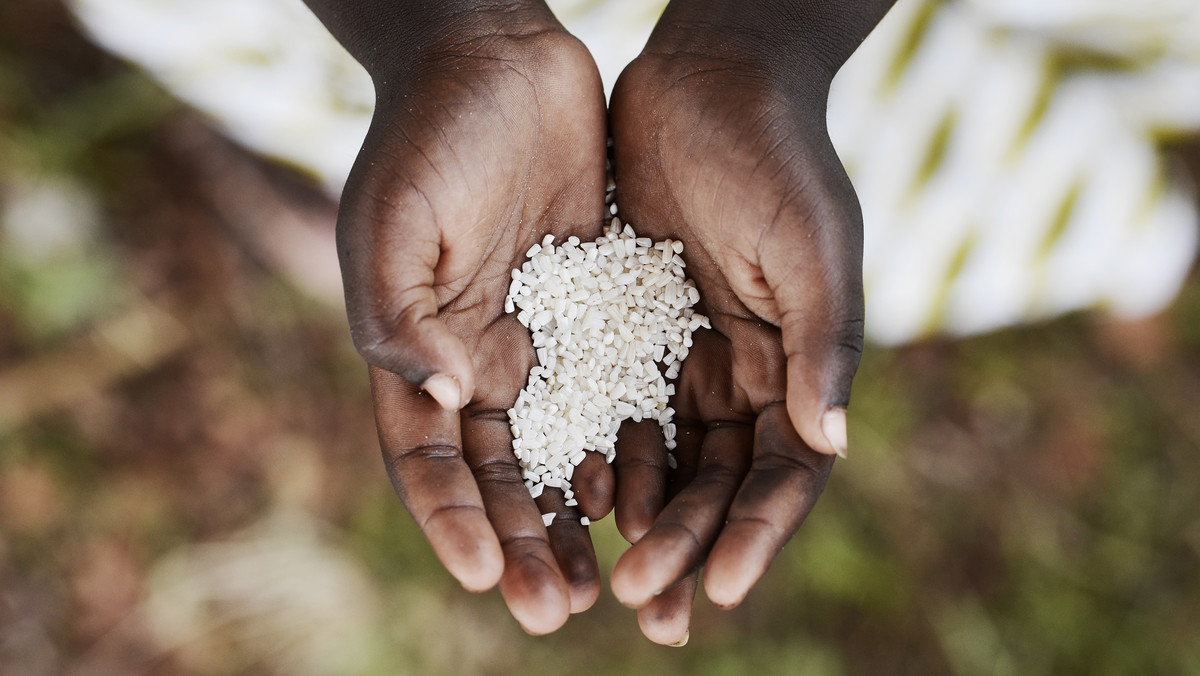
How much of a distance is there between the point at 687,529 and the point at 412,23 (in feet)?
3.93

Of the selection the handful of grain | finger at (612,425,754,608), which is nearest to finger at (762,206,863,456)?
finger at (612,425,754,608)

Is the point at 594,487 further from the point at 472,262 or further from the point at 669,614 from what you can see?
the point at 472,262

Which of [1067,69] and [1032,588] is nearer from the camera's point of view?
[1067,69]

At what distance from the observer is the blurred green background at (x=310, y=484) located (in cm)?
259

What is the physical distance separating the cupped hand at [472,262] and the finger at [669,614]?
12 cm

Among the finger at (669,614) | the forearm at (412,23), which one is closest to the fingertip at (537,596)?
the finger at (669,614)

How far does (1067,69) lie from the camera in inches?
88.0

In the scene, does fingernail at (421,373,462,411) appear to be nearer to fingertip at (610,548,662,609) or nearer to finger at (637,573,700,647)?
fingertip at (610,548,662,609)

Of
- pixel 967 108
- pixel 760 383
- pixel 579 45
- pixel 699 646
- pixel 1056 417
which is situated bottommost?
pixel 699 646

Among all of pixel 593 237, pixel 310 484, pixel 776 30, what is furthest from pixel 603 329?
pixel 310 484

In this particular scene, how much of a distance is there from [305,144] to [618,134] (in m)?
0.91

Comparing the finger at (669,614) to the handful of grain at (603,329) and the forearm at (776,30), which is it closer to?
the handful of grain at (603,329)

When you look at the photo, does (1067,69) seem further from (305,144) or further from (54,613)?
(54,613)

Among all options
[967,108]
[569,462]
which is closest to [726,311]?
[569,462]
